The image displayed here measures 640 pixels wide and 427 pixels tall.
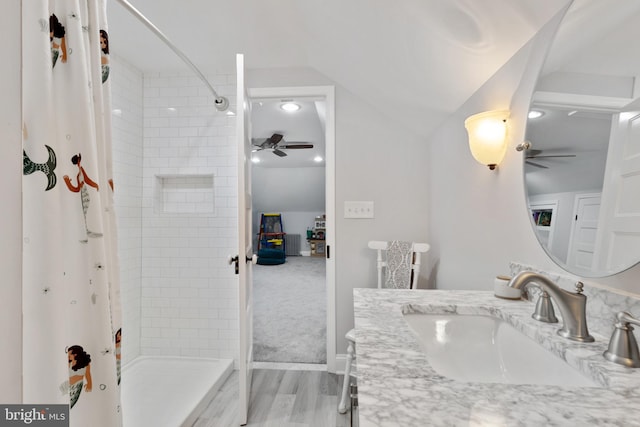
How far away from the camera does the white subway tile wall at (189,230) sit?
2.19 meters


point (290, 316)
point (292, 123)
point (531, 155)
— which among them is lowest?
point (290, 316)

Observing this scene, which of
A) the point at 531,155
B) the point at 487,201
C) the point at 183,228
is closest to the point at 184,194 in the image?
the point at 183,228

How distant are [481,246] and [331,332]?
1.26 m

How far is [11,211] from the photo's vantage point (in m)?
0.65

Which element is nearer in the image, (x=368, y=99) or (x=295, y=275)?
(x=368, y=99)

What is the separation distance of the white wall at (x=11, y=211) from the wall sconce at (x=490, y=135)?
1438mm

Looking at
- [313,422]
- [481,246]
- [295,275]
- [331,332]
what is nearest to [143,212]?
[331,332]

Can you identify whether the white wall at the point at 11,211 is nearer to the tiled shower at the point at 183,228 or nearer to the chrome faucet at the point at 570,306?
the chrome faucet at the point at 570,306

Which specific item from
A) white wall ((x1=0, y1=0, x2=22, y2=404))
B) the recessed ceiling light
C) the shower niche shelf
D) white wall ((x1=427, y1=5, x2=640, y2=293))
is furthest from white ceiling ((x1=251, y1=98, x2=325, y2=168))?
white wall ((x1=0, y1=0, x2=22, y2=404))

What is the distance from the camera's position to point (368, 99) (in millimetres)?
2033

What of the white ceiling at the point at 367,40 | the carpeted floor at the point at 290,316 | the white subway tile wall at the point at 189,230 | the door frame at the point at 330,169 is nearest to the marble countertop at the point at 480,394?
the white ceiling at the point at 367,40

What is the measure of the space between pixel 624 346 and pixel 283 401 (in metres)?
1.73

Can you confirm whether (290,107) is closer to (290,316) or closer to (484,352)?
(290,316)

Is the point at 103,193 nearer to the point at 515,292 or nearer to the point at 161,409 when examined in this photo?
the point at 515,292
